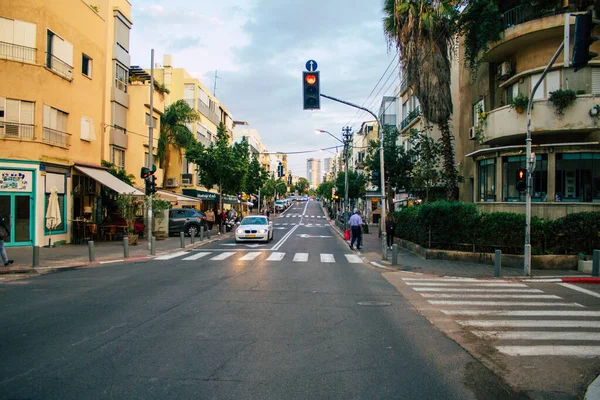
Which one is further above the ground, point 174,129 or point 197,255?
point 174,129

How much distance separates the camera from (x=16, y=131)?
65.3ft

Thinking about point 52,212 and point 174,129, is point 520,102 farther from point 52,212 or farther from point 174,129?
point 174,129

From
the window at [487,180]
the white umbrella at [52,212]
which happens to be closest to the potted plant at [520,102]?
the window at [487,180]

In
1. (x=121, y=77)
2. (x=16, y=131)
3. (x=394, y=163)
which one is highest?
(x=121, y=77)

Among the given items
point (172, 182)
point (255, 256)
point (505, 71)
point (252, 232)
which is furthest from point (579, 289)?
point (172, 182)

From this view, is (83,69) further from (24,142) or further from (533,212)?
(533,212)

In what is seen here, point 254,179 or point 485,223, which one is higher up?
point 254,179

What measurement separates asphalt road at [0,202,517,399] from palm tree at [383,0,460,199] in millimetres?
13448

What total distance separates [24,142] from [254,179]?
35393 mm

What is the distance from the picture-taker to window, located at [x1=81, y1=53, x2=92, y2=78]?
24453mm

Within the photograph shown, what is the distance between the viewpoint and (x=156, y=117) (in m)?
35.6

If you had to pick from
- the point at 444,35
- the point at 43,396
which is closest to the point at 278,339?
the point at 43,396

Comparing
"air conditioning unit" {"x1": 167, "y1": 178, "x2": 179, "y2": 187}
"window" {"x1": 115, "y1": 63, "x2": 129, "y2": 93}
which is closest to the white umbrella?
"window" {"x1": 115, "y1": 63, "x2": 129, "y2": 93}

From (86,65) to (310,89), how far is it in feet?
54.3
